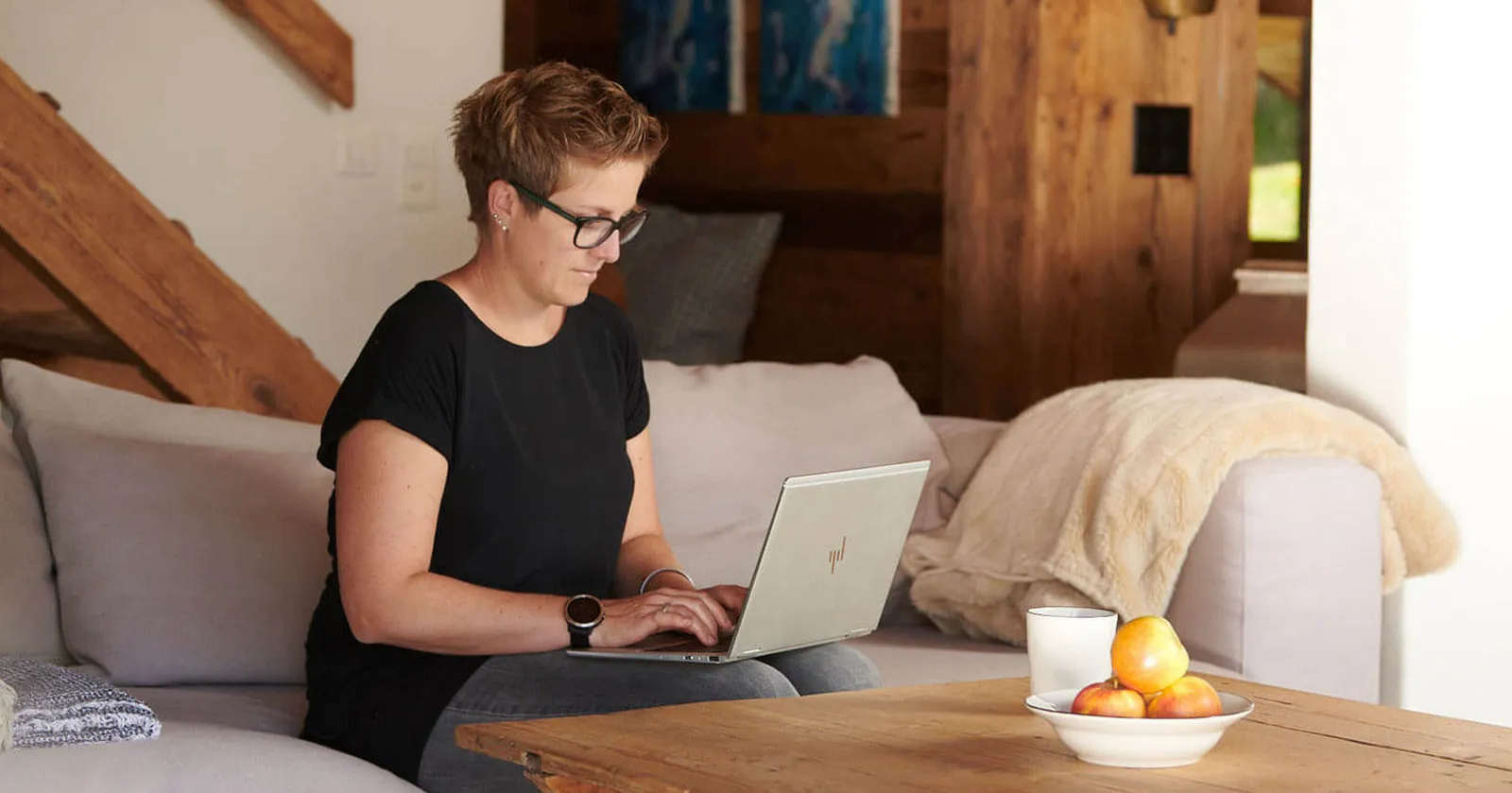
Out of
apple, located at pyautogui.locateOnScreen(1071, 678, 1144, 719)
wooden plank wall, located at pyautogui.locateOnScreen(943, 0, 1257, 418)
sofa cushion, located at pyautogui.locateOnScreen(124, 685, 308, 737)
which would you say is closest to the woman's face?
sofa cushion, located at pyautogui.locateOnScreen(124, 685, 308, 737)

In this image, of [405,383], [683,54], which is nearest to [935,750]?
[405,383]

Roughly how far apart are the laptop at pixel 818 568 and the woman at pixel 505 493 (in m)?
0.03

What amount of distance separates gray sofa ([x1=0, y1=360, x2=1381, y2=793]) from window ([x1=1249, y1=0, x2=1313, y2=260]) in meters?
3.46

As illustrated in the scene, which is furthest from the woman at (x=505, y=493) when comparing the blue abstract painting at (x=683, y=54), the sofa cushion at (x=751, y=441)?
the blue abstract painting at (x=683, y=54)

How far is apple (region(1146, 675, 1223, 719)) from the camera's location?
61.2 inches

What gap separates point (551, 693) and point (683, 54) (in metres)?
4.15

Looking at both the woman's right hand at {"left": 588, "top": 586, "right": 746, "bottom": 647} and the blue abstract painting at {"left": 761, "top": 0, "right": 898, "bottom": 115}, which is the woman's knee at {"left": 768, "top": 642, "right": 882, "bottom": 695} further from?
the blue abstract painting at {"left": 761, "top": 0, "right": 898, "bottom": 115}

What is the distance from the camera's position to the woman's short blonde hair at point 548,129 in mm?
Answer: 2127

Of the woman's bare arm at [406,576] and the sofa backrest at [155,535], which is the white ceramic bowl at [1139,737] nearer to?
the woman's bare arm at [406,576]

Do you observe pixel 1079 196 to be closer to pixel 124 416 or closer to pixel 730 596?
pixel 124 416

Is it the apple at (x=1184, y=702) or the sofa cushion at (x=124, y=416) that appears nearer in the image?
the apple at (x=1184, y=702)

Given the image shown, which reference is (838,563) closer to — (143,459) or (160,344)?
(143,459)

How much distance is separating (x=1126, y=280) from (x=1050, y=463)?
2004 mm

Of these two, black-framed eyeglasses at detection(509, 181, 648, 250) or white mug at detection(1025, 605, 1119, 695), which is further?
black-framed eyeglasses at detection(509, 181, 648, 250)
